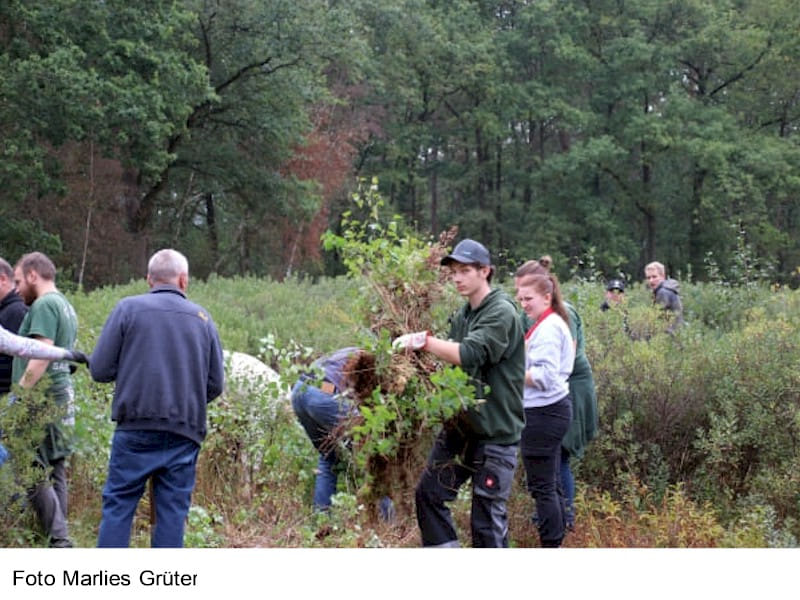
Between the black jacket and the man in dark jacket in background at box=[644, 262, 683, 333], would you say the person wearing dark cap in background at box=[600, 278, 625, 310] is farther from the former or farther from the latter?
the black jacket

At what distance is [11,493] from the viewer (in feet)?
18.0

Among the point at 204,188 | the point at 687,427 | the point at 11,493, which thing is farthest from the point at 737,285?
the point at 204,188

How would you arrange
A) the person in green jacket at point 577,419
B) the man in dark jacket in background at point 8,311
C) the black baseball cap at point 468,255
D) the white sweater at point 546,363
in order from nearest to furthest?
1. the black baseball cap at point 468,255
2. the white sweater at point 546,363
3. the man in dark jacket in background at point 8,311
4. the person in green jacket at point 577,419

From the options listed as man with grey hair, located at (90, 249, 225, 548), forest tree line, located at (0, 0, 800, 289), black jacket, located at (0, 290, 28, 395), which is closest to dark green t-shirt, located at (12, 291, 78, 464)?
black jacket, located at (0, 290, 28, 395)

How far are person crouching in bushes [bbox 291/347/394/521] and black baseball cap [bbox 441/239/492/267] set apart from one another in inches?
26.5

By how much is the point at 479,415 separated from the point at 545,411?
0.82m

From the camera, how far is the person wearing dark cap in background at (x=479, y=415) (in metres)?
5.10

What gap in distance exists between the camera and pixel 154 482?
16.8ft

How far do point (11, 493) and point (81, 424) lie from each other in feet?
3.30

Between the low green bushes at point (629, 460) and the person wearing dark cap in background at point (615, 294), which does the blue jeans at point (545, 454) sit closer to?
the low green bushes at point (629, 460)

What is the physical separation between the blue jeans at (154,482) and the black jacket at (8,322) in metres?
1.40

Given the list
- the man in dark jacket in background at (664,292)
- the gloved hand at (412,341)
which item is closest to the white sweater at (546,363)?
the gloved hand at (412,341)

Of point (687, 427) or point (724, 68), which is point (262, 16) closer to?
point (724, 68)

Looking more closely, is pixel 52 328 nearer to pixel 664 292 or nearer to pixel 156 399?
pixel 156 399
